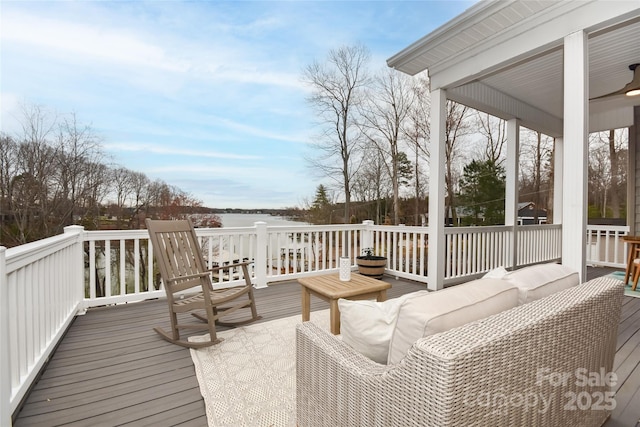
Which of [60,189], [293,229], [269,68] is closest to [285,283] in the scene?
[293,229]

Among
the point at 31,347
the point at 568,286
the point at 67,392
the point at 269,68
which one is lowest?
the point at 67,392

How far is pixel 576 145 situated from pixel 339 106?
26.2 feet

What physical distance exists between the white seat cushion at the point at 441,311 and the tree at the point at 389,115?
9726mm

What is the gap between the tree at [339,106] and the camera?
386 inches

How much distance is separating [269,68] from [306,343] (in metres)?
8.77

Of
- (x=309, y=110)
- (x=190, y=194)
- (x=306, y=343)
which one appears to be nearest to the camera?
(x=306, y=343)

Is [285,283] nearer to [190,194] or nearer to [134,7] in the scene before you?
[134,7]

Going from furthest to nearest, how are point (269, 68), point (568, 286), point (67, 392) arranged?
point (269, 68) → point (67, 392) → point (568, 286)

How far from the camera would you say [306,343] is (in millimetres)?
1441

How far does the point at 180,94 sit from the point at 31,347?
28.0 ft

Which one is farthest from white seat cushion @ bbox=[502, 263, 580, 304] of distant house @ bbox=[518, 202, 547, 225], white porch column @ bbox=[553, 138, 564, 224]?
distant house @ bbox=[518, 202, 547, 225]

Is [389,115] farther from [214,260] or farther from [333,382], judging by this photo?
[333,382]

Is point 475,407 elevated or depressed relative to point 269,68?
depressed

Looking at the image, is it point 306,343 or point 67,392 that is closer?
point 306,343
